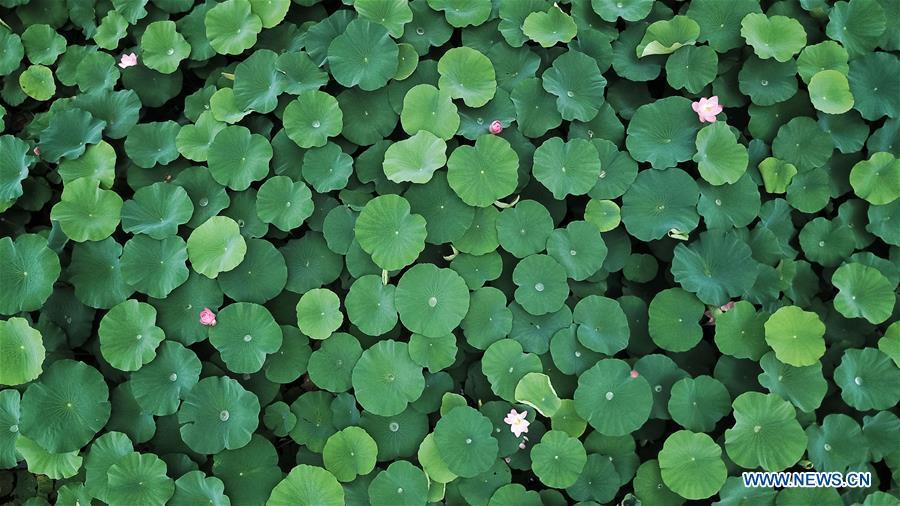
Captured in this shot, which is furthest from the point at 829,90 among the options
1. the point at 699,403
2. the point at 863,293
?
the point at 699,403

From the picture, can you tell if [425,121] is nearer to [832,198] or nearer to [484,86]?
[484,86]

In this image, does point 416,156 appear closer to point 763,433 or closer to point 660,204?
point 660,204

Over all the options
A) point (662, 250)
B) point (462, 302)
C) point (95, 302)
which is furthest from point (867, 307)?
point (95, 302)

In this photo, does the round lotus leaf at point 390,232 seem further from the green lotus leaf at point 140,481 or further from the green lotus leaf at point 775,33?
the green lotus leaf at point 775,33

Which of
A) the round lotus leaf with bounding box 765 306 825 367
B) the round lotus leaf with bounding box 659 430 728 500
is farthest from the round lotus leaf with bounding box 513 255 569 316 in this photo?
the round lotus leaf with bounding box 765 306 825 367

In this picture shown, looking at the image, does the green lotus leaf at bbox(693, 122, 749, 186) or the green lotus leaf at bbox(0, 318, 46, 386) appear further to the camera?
the green lotus leaf at bbox(693, 122, 749, 186)

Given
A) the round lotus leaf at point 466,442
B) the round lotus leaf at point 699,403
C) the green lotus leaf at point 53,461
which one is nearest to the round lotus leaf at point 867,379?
the round lotus leaf at point 699,403

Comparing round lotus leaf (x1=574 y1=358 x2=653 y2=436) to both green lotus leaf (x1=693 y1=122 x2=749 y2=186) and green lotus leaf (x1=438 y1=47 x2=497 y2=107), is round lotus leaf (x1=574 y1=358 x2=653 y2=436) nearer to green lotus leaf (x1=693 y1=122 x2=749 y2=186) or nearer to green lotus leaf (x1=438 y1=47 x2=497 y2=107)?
green lotus leaf (x1=693 y1=122 x2=749 y2=186)
